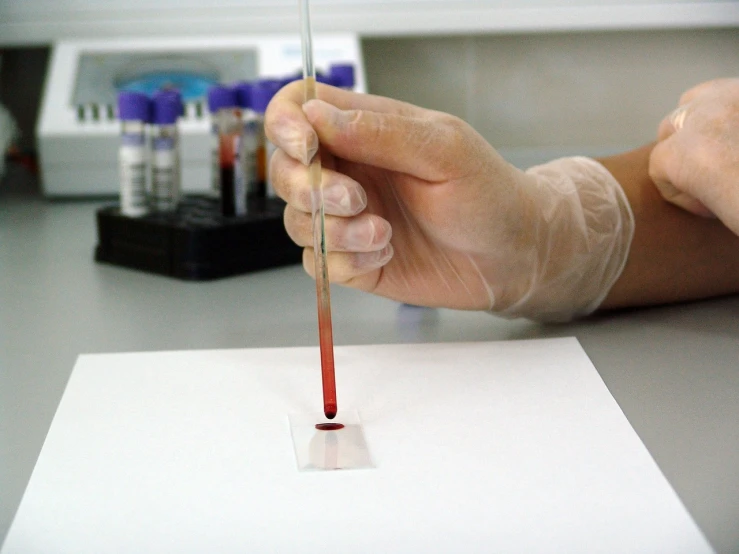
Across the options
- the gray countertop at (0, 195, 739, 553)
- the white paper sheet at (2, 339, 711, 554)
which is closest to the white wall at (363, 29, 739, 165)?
the gray countertop at (0, 195, 739, 553)

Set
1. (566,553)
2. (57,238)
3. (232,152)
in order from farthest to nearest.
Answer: (57,238) < (232,152) < (566,553)

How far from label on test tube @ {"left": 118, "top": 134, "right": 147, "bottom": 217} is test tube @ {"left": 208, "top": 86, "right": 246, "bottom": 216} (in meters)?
0.11

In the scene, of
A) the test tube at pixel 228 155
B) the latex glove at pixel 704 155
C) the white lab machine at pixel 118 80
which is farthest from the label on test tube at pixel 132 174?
the latex glove at pixel 704 155

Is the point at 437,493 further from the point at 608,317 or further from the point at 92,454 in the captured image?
the point at 608,317

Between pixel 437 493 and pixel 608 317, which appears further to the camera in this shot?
pixel 608 317

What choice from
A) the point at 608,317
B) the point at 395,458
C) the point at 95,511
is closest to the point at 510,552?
the point at 395,458

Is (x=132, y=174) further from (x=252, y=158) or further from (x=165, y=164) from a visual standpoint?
(x=252, y=158)

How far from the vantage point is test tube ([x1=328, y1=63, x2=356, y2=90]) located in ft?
4.55

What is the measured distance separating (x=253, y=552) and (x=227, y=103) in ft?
2.68

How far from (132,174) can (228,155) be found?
14 centimetres

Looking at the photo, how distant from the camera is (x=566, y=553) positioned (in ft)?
1.72

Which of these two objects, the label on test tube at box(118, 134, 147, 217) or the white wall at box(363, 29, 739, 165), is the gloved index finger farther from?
the white wall at box(363, 29, 739, 165)

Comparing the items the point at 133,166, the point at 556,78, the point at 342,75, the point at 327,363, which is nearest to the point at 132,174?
the point at 133,166

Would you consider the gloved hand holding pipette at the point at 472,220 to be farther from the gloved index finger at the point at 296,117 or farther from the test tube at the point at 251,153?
the test tube at the point at 251,153
